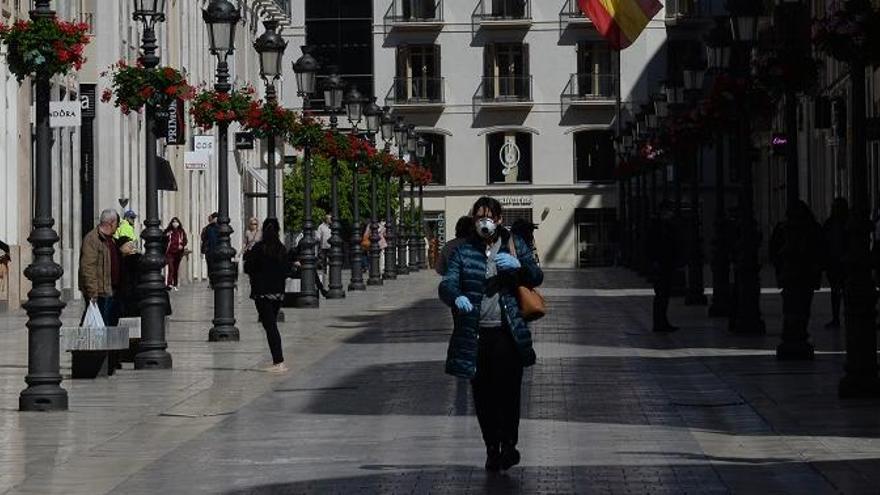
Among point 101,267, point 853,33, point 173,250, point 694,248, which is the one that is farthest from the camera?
point 173,250

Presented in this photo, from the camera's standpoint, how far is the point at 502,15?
101m

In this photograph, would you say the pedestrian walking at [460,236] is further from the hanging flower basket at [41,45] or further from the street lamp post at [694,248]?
the street lamp post at [694,248]

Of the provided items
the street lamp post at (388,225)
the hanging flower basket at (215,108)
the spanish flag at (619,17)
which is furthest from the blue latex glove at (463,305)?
the spanish flag at (619,17)

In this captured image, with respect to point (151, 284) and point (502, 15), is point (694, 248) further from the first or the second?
point (502, 15)

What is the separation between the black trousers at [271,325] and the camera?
26359 mm

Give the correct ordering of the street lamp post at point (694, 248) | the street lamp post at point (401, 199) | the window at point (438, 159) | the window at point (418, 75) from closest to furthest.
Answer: the street lamp post at point (694, 248) → the street lamp post at point (401, 199) → the window at point (438, 159) → the window at point (418, 75)

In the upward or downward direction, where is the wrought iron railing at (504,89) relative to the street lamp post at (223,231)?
upward

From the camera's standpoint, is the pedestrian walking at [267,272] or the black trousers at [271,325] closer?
the black trousers at [271,325]

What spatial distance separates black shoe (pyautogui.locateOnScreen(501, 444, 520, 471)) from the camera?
600 inches

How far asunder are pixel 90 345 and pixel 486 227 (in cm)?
981

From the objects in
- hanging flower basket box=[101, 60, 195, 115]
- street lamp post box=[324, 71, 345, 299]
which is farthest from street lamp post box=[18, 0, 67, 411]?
street lamp post box=[324, 71, 345, 299]

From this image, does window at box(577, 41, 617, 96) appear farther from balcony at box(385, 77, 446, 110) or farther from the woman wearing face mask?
the woman wearing face mask

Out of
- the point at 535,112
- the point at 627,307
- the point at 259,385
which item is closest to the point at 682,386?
the point at 259,385

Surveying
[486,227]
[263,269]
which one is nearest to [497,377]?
[486,227]
